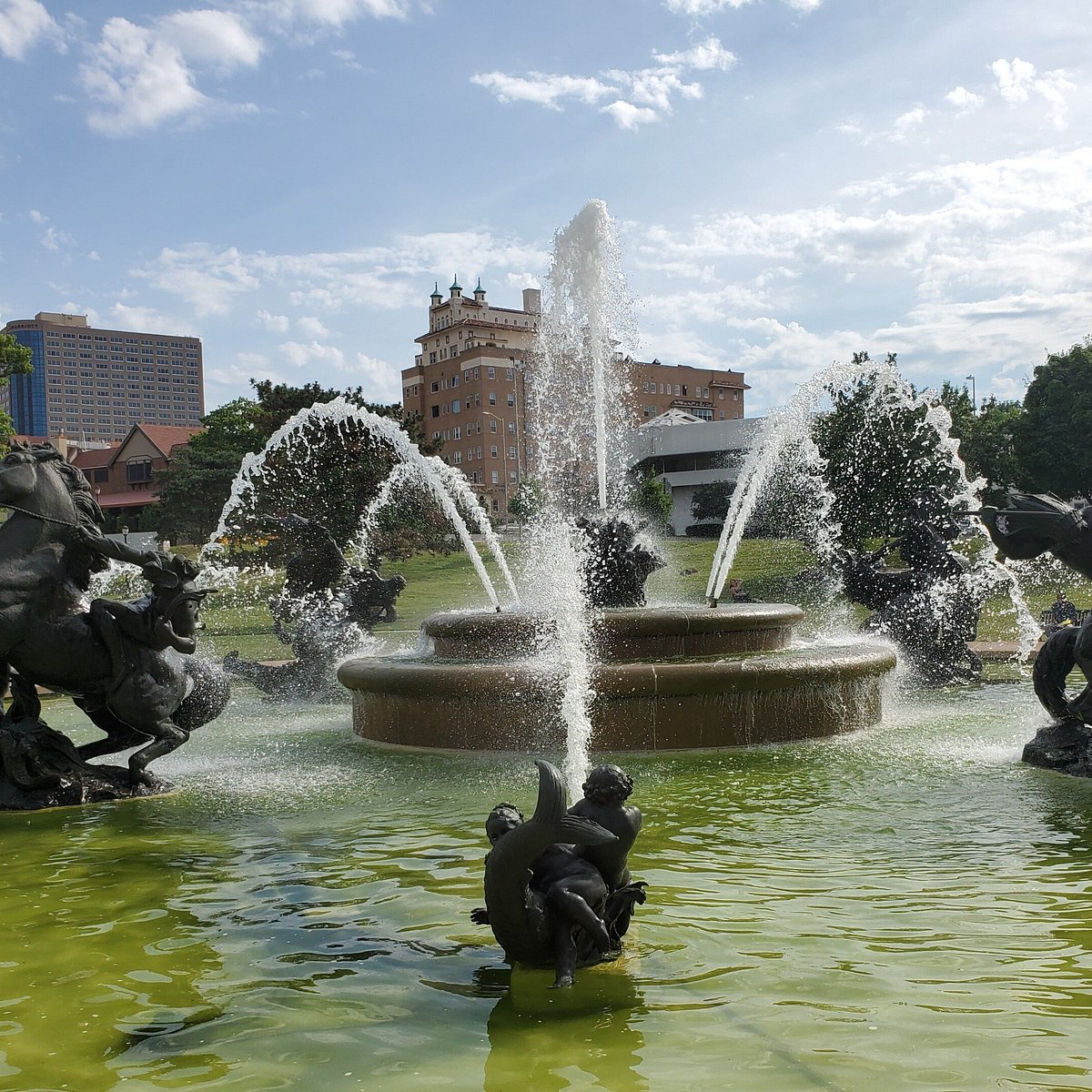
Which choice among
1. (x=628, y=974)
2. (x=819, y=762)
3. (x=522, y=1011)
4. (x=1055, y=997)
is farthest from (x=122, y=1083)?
(x=819, y=762)

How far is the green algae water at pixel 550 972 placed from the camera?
12.2ft

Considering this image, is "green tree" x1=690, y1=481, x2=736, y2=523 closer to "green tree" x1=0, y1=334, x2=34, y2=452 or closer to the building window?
"green tree" x1=0, y1=334, x2=34, y2=452

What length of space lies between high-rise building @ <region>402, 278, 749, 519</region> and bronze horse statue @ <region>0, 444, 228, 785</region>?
266ft

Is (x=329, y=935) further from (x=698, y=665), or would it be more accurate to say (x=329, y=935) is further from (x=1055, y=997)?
(x=698, y=665)

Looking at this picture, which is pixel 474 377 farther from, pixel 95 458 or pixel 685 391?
pixel 95 458

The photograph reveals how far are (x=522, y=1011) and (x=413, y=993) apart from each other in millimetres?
471

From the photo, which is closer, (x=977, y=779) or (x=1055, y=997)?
(x=1055, y=997)

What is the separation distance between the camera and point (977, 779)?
8.28 metres

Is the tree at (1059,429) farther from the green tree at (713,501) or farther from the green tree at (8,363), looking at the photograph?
the green tree at (8,363)

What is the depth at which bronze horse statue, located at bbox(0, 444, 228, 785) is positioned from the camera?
310 inches

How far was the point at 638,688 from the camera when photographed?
9.43 metres

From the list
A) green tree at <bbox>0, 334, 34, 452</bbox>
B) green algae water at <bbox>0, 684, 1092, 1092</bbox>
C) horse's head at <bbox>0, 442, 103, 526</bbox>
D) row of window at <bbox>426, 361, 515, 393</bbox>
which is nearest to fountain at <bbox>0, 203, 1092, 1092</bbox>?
green algae water at <bbox>0, 684, 1092, 1092</bbox>

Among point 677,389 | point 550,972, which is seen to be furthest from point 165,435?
point 550,972

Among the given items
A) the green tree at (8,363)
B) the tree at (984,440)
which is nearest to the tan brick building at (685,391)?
the tree at (984,440)
